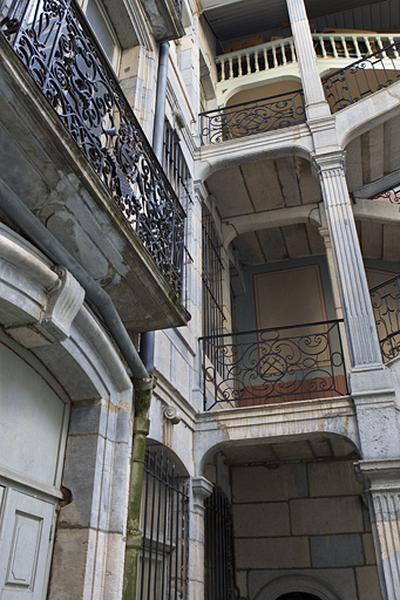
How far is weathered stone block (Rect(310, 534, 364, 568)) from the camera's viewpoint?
6.63m

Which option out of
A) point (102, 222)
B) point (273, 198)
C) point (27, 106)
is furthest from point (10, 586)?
point (273, 198)

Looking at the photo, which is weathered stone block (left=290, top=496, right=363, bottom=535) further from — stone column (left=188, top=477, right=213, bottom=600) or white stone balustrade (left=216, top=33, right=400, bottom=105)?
white stone balustrade (left=216, top=33, right=400, bottom=105)

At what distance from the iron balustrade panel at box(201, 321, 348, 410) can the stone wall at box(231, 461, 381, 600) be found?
1111 millimetres

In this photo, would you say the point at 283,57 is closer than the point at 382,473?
No

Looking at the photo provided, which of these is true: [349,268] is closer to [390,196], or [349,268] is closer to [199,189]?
[199,189]

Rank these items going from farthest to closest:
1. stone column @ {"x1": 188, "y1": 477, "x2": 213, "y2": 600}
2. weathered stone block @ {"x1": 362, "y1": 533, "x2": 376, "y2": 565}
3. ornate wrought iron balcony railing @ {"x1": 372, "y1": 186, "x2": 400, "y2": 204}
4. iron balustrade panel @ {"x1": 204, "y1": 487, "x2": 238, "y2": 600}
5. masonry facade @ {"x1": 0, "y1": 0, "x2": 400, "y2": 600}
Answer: ornate wrought iron balcony railing @ {"x1": 372, "y1": 186, "x2": 400, "y2": 204} → weathered stone block @ {"x1": 362, "y1": 533, "x2": 376, "y2": 565} → iron balustrade panel @ {"x1": 204, "y1": 487, "x2": 238, "y2": 600} → stone column @ {"x1": 188, "y1": 477, "x2": 213, "y2": 600} → masonry facade @ {"x1": 0, "y1": 0, "x2": 400, "y2": 600}

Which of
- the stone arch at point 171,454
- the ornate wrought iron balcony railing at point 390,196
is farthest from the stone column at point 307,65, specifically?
the stone arch at point 171,454

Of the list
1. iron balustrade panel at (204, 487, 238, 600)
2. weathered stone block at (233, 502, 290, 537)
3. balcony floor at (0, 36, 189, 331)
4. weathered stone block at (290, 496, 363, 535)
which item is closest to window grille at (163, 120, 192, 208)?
balcony floor at (0, 36, 189, 331)

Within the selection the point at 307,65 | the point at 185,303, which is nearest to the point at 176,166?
the point at 185,303

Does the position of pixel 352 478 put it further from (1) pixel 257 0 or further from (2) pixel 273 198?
(1) pixel 257 0

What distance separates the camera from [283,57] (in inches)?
371

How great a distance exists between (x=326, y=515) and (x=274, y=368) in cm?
208

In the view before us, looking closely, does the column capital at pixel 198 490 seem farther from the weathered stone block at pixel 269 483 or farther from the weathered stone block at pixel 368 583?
the weathered stone block at pixel 368 583

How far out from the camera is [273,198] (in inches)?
325
